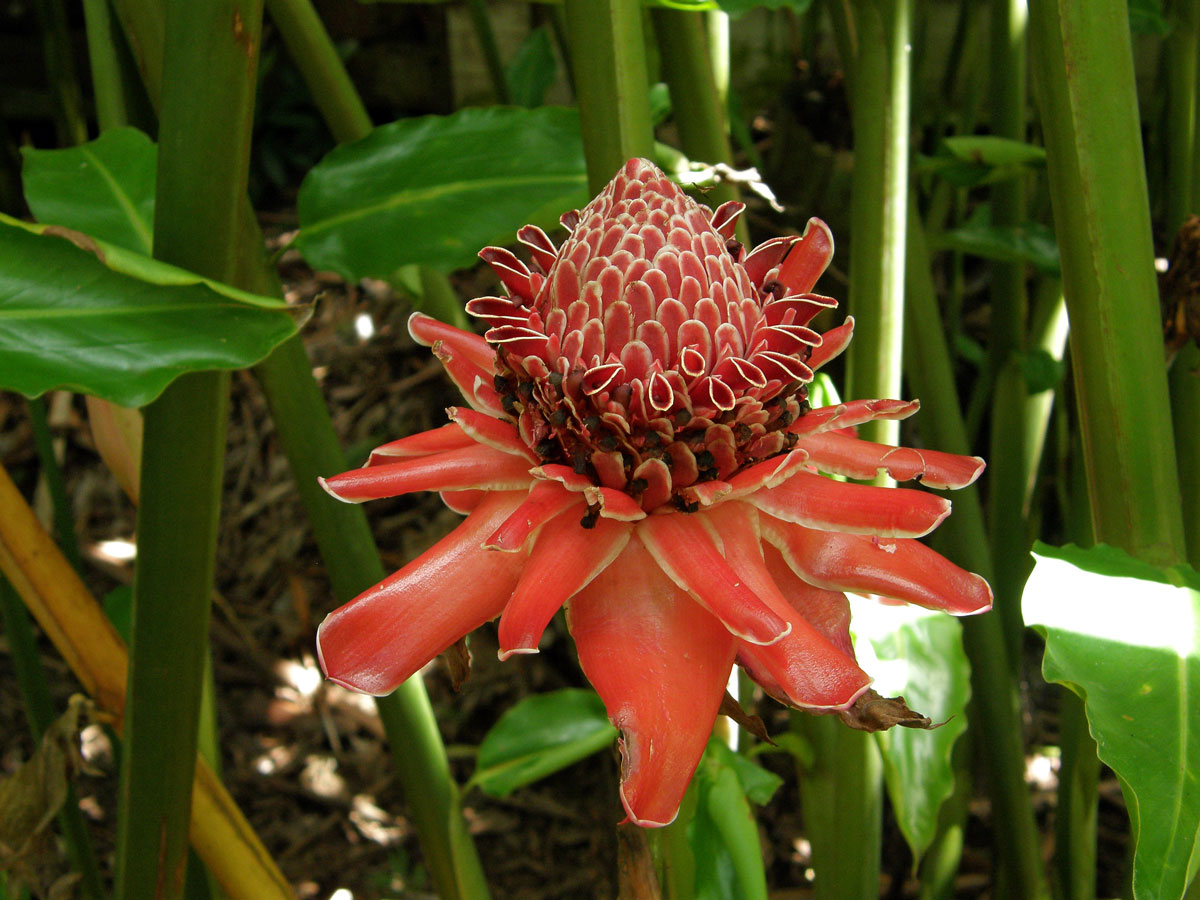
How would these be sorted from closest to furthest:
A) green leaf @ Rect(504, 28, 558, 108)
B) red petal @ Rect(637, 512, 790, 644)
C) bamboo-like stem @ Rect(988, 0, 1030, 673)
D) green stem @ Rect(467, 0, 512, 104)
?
red petal @ Rect(637, 512, 790, 644) < bamboo-like stem @ Rect(988, 0, 1030, 673) < green stem @ Rect(467, 0, 512, 104) < green leaf @ Rect(504, 28, 558, 108)

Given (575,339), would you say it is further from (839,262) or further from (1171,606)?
(839,262)

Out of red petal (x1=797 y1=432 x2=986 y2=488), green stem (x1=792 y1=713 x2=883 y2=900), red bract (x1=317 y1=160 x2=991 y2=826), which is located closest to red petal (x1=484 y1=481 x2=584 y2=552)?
red bract (x1=317 y1=160 x2=991 y2=826)

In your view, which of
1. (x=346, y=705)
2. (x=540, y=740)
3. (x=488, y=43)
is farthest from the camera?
(x=346, y=705)

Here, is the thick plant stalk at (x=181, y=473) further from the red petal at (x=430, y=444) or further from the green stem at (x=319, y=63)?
the green stem at (x=319, y=63)

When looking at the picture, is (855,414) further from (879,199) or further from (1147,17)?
(1147,17)

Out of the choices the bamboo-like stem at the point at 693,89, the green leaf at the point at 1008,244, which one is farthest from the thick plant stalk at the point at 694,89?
the green leaf at the point at 1008,244

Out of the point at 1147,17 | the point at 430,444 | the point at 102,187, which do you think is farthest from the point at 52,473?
the point at 1147,17

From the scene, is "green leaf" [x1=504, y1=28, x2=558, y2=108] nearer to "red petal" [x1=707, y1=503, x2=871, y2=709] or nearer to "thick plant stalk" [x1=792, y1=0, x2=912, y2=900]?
"thick plant stalk" [x1=792, y1=0, x2=912, y2=900]
